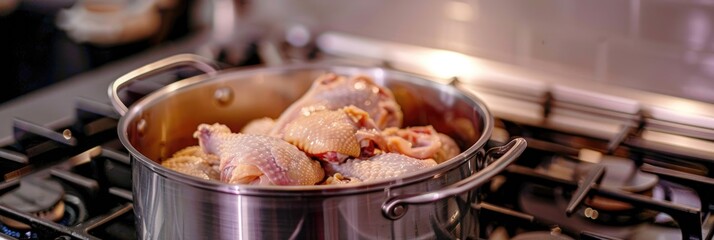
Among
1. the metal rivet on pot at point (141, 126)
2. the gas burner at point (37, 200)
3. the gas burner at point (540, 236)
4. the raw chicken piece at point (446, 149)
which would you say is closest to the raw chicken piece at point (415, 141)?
the raw chicken piece at point (446, 149)

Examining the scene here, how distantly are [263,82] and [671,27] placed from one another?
52 cm

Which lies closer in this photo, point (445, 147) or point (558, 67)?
point (445, 147)

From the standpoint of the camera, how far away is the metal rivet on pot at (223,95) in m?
1.03

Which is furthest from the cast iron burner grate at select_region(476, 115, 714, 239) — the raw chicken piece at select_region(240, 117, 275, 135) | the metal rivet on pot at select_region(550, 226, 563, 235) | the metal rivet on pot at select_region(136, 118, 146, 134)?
the metal rivet on pot at select_region(136, 118, 146, 134)

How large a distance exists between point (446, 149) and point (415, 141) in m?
0.05

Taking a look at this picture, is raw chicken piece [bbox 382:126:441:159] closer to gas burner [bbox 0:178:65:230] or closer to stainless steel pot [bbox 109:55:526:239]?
stainless steel pot [bbox 109:55:526:239]

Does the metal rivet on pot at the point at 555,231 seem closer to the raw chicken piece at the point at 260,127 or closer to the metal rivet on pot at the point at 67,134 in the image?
the raw chicken piece at the point at 260,127

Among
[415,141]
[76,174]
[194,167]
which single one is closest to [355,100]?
[415,141]

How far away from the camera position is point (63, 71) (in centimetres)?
156

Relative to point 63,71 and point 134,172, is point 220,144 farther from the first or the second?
point 63,71

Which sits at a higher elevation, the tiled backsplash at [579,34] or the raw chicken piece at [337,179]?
the tiled backsplash at [579,34]

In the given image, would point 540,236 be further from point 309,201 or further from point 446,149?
point 309,201

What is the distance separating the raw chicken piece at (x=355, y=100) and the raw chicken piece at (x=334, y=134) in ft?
0.21

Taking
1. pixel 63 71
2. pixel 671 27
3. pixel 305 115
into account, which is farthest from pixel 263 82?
pixel 63 71
